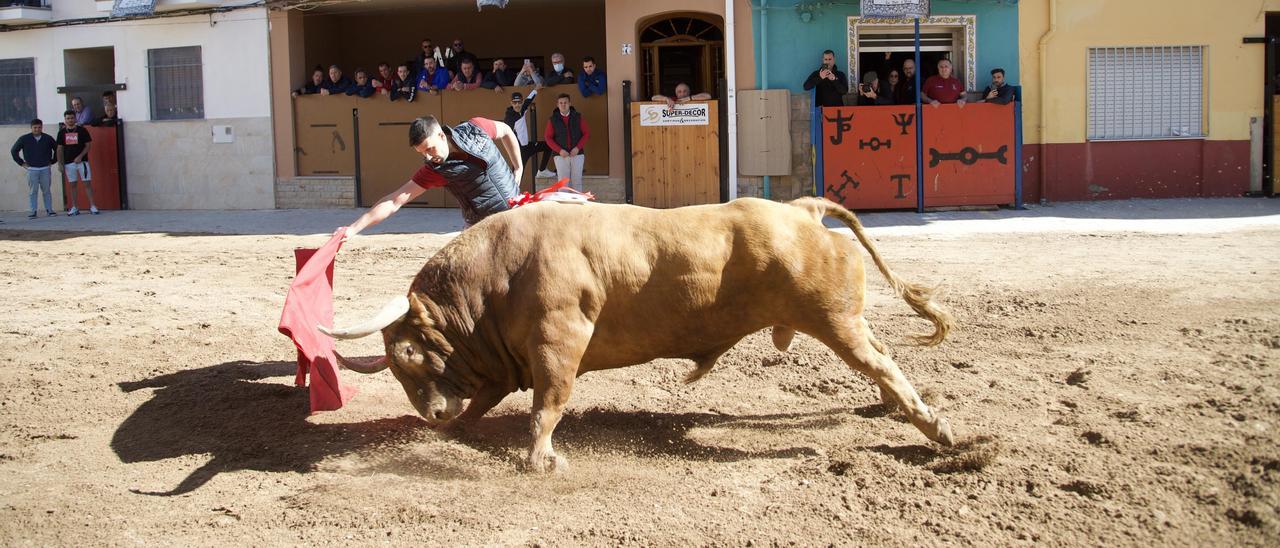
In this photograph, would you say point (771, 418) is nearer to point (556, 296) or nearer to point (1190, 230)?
point (556, 296)

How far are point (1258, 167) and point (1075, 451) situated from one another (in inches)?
537

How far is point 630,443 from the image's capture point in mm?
5848

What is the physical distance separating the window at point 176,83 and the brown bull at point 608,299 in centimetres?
1558

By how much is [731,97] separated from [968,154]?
3.41 m

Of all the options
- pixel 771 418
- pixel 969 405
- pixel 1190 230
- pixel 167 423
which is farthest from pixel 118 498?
pixel 1190 230

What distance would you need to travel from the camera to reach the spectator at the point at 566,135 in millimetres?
16391

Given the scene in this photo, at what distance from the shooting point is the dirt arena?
4.66m

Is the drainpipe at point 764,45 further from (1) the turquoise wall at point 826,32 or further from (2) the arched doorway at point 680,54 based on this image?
(2) the arched doorway at point 680,54

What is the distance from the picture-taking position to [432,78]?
59.1 ft

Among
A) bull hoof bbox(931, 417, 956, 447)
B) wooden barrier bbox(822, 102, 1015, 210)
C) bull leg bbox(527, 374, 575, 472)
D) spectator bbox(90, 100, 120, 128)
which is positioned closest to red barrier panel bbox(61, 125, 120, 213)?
spectator bbox(90, 100, 120, 128)

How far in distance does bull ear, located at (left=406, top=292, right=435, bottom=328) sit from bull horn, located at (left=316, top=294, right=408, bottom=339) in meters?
0.06

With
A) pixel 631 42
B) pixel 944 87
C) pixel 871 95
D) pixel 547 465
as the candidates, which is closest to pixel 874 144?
pixel 871 95

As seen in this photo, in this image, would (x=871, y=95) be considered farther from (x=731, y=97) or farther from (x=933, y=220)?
(x=933, y=220)

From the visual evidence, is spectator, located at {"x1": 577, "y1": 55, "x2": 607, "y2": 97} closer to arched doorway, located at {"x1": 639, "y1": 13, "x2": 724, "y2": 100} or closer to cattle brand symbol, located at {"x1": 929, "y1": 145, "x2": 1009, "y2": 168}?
arched doorway, located at {"x1": 639, "y1": 13, "x2": 724, "y2": 100}
